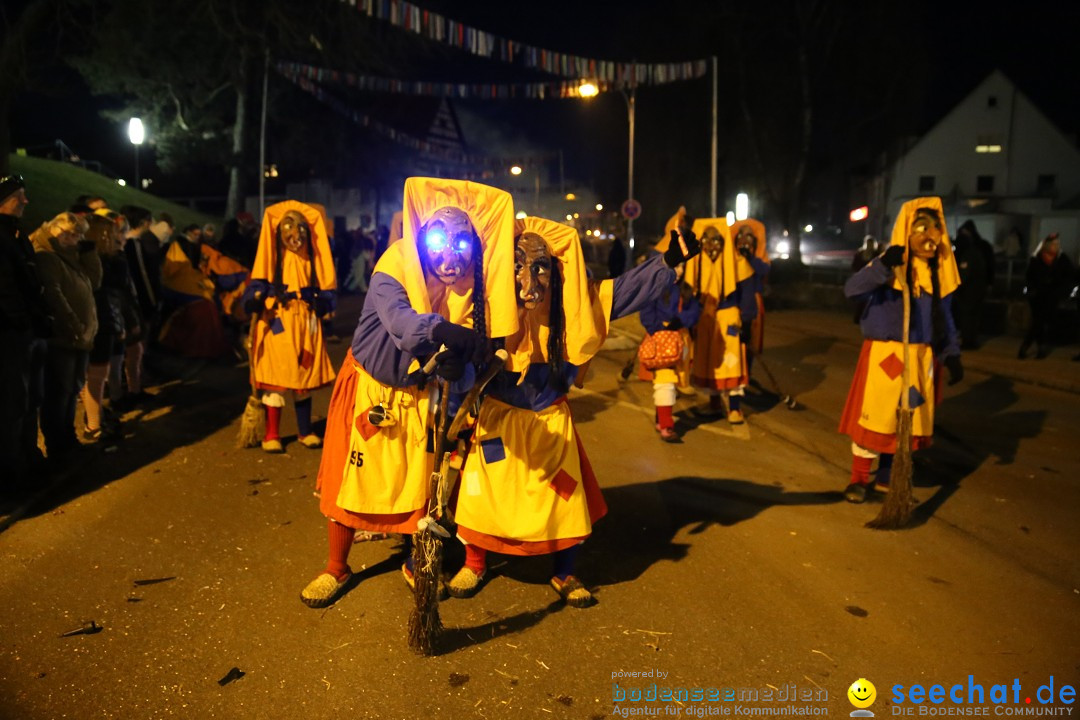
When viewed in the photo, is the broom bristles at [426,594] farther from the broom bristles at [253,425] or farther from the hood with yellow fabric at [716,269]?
the hood with yellow fabric at [716,269]

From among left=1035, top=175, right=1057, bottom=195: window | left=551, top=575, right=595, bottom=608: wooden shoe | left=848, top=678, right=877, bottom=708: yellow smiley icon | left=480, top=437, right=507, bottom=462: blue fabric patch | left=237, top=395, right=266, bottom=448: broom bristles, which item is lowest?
left=848, top=678, right=877, bottom=708: yellow smiley icon

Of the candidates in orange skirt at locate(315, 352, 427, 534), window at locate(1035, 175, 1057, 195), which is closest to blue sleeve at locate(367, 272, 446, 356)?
orange skirt at locate(315, 352, 427, 534)

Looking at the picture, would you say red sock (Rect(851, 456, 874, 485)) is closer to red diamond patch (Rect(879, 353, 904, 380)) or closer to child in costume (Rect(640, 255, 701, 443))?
red diamond patch (Rect(879, 353, 904, 380))

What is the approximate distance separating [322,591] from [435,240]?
194 cm

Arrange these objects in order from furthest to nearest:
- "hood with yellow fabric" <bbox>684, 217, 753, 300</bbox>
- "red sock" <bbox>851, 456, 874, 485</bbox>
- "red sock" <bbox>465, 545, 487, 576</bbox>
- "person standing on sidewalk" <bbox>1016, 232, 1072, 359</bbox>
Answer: "person standing on sidewalk" <bbox>1016, 232, 1072, 359</bbox> → "hood with yellow fabric" <bbox>684, 217, 753, 300</bbox> → "red sock" <bbox>851, 456, 874, 485</bbox> → "red sock" <bbox>465, 545, 487, 576</bbox>

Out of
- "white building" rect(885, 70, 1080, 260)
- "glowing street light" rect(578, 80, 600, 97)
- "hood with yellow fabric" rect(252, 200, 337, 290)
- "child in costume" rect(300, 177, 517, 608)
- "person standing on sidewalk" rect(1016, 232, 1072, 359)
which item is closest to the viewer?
"child in costume" rect(300, 177, 517, 608)

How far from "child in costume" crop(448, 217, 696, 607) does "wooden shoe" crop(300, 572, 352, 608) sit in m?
0.77

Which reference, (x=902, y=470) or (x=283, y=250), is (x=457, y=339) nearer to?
(x=902, y=470)

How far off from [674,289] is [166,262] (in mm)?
7093

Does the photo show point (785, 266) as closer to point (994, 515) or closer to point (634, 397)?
point (634, 397)

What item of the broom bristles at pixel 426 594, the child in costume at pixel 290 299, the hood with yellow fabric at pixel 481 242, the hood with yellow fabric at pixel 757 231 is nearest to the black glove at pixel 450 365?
the hood with yellow fabric at pixel 481 242

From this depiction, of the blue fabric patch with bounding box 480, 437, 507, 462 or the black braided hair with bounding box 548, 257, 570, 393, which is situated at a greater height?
the black braided hair with bounding box 548, 257, 570, 393

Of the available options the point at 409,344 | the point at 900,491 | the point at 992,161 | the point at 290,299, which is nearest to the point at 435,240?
the point at 409,344

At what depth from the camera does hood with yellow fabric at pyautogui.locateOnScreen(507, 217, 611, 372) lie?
424 cm
